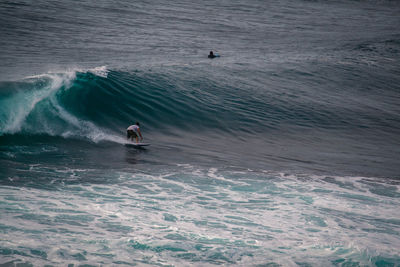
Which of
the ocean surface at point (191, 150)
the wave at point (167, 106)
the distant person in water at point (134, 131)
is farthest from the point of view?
the wave at point (167, 106)

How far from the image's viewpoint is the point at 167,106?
16.9 meters

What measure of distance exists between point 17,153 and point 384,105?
17.6 meters

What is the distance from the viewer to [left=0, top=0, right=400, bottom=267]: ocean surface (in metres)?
6.89

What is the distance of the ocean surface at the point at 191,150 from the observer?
689cm

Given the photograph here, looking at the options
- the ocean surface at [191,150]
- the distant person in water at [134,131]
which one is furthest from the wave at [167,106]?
the distant person in water at [134,131]

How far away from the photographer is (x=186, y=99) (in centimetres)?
1784

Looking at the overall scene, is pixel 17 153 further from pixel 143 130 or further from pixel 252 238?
pixel 252 238

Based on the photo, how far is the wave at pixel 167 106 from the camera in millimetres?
13992

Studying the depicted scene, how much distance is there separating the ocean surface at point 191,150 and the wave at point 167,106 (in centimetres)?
7

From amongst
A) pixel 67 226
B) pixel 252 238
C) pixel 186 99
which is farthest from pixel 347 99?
pixel 67 226

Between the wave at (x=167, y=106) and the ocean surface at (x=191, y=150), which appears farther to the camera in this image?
the wave at (x=167, y=106)

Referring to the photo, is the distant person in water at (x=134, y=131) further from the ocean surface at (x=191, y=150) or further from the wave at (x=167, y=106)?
the wave at (x=167, y=106)

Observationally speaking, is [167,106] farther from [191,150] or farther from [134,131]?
[191,150]

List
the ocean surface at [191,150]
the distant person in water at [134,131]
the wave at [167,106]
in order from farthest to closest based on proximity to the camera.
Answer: the wave at [167,106] → the distant person in water at [134,131] → the ocean surface at [191,150]
